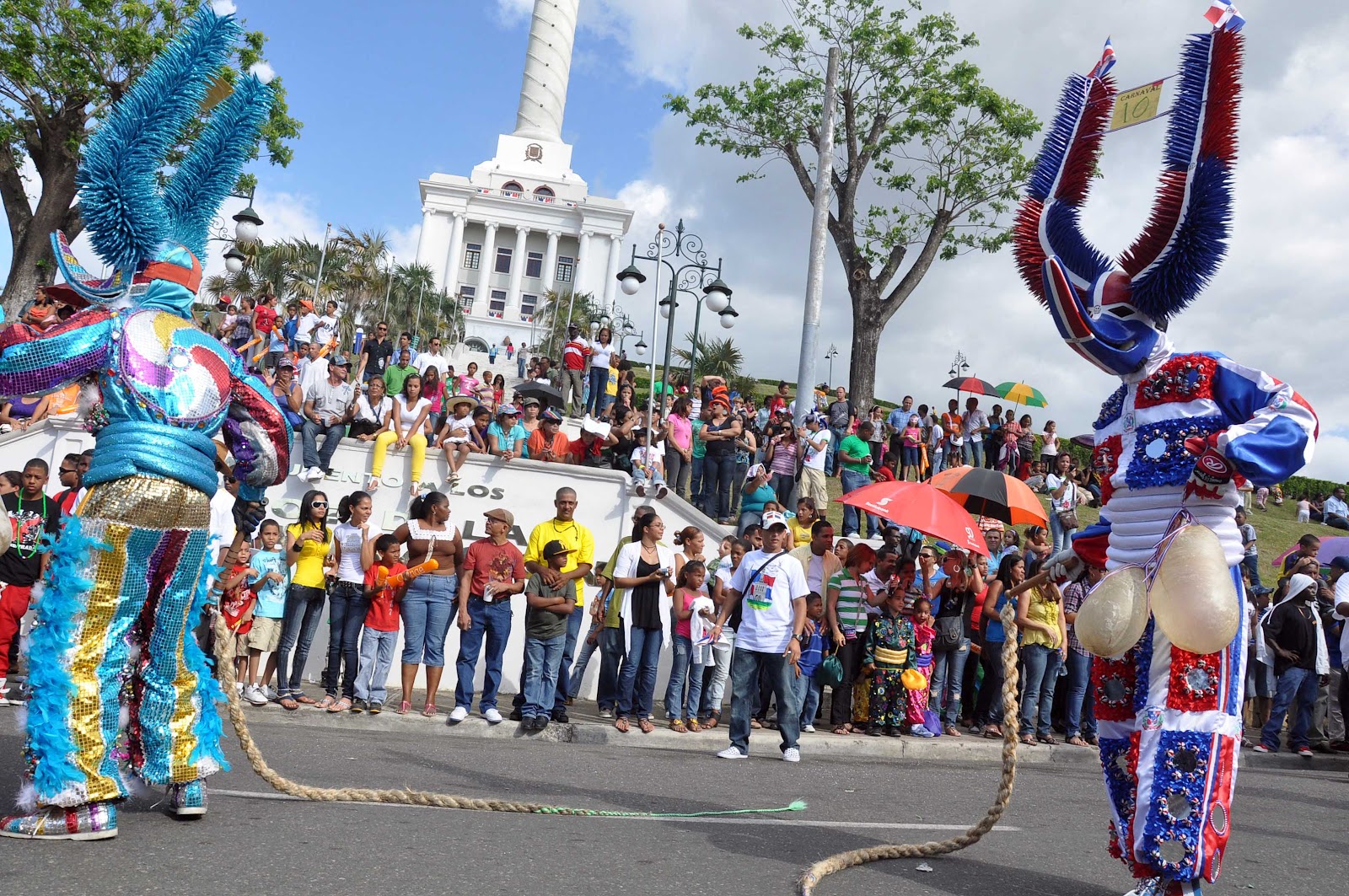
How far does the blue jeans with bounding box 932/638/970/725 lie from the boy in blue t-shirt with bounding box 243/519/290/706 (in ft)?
20.1

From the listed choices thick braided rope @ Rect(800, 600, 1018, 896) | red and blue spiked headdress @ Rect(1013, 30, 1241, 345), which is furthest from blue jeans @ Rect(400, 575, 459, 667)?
red and blue spiked headdress @ Rect(1013, 30, 1241, 345)

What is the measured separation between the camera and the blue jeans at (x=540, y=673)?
9.93 m

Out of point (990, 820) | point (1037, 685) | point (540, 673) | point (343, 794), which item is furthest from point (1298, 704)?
point (343, 794)

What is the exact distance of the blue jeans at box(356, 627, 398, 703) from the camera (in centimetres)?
994

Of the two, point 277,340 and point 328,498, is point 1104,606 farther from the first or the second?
point 277,340

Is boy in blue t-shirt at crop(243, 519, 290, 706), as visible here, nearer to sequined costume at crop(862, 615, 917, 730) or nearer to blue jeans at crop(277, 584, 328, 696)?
blue jeans at crop(277, 584, 328, 696)

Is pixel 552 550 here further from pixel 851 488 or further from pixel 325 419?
pixel 851 488

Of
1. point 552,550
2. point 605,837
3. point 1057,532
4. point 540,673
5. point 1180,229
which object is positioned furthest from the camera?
point 1057,532

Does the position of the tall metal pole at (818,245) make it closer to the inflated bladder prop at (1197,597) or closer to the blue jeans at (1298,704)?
the blue jeans at (1298,704)

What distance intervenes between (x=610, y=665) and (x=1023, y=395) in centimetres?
1508

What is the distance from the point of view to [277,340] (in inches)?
740

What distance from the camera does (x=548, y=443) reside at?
15.3 metres

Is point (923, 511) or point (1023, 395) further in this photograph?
point (1023, 395)

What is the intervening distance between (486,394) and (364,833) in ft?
47.3
